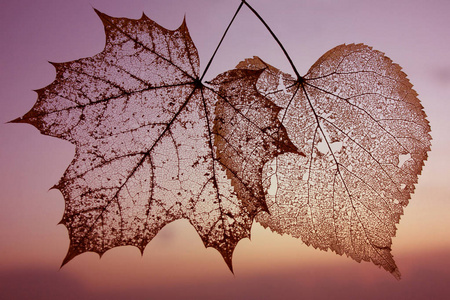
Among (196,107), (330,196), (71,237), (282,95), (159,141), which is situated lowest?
(71,237)

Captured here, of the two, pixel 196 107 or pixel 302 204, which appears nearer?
pixel 196 107

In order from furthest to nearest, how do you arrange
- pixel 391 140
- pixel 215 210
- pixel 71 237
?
pixel 391 140, pixel 215 210, pixel 71 237

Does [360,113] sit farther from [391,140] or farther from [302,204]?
[302,204]

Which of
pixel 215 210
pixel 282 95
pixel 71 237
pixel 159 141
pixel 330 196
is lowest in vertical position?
pixel 71 237

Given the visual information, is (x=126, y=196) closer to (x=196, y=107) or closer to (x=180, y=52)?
(x=196, y=107)

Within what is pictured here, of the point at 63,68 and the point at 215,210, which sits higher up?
the point at 63,68

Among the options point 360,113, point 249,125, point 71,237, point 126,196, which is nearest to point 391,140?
point 360,113

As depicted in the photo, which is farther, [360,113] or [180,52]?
A: [360,113]

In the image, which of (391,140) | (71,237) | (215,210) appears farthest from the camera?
(391,140)

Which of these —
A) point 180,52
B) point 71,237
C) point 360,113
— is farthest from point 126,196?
point 360,113
